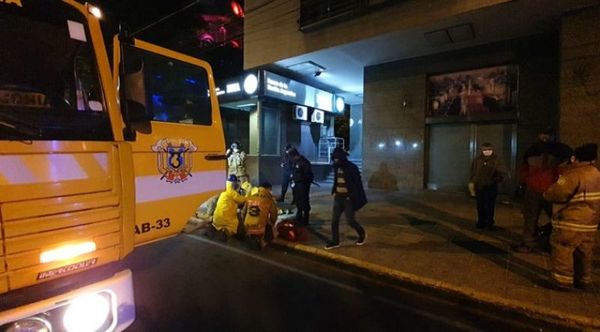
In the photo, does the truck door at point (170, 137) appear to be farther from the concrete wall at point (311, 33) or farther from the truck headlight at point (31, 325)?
the concrete wall at point (311, 33)

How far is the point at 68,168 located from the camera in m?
1.92

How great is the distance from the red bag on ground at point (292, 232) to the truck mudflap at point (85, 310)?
4.37m

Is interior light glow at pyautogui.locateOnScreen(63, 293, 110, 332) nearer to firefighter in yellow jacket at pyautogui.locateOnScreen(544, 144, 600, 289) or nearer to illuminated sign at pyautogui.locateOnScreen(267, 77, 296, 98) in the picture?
firefighter in yellow jacket at pyautogui.locateOnScreen(544, 144, 600, 289)

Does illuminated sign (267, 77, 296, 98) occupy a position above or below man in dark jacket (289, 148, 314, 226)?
above

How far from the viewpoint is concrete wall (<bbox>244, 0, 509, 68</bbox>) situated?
8875 millimetres

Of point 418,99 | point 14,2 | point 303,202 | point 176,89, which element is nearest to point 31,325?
point 14,2

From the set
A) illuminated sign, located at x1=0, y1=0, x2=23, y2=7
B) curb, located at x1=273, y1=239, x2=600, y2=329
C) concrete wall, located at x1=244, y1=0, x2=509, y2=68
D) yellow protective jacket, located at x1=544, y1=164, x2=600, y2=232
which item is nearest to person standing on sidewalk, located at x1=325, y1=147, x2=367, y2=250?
curb, located at x1=273, y1=239, x2=600, y2=329

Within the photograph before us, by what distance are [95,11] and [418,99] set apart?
11560mm

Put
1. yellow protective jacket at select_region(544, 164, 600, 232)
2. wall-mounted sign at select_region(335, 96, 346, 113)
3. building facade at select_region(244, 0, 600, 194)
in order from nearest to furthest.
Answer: yellow protective jacket at select_region(544, 164, 600, 232), building facade at select_region(244, 0, 600, 194), wall-mounted sign at select_region(335, 96, 346, 113)

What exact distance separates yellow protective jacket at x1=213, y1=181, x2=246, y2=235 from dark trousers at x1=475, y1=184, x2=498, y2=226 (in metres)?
4.90

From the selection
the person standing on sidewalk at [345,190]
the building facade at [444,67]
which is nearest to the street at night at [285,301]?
the person standing on sidewalk at [345,190]

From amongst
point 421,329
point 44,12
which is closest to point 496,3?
point 421,329

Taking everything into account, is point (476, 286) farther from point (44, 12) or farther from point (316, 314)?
point (44, 12)

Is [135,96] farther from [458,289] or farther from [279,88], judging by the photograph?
[279,88]
